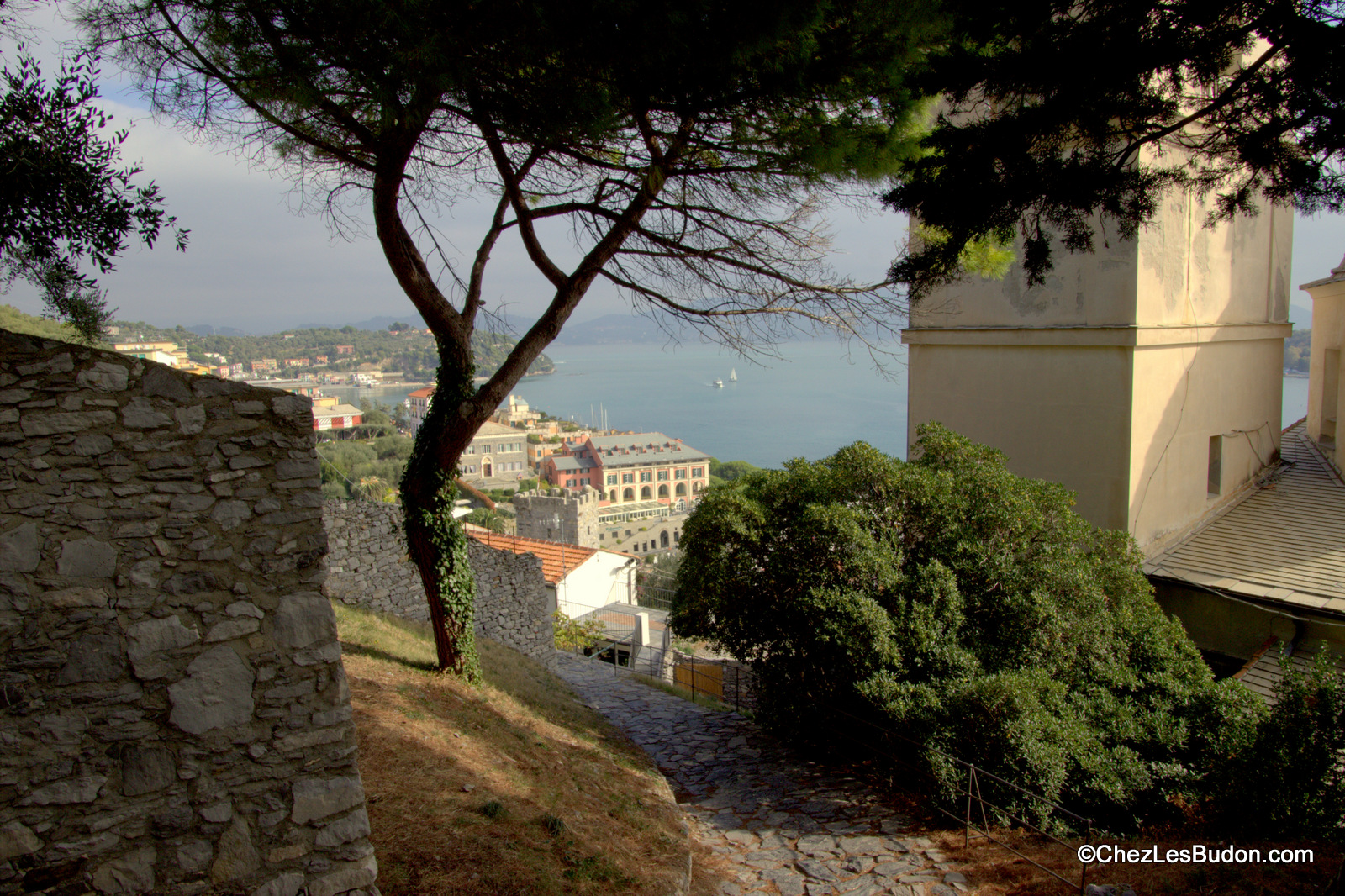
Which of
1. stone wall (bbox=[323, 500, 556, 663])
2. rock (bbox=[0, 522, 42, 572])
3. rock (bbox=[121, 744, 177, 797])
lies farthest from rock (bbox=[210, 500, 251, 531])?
stone wall (bbox=[323, 500, 556, 663])

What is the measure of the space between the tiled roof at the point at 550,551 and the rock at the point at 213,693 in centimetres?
1462

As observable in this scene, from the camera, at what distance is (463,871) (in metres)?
4.34

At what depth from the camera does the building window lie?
11797 millimetres

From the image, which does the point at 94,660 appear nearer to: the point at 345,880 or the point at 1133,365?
the point at 345,880

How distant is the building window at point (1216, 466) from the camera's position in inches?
464

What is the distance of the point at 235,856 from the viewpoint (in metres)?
3.34

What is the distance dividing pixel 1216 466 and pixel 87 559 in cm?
1400

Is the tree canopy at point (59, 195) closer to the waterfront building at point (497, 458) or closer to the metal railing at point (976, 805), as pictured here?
the metal railing at point (976, 805)

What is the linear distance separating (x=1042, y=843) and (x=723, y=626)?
11.5 ft

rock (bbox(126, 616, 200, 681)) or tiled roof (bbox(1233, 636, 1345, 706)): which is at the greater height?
rock (bbox(126, 616, 200, 681))

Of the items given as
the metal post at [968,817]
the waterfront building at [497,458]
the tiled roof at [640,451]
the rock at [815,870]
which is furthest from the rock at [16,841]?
the tiled roof at [640,451]

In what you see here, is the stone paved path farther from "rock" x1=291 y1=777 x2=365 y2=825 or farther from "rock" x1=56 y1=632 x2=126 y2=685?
"rock" x1=56 y1=632 x2=126 y2=685

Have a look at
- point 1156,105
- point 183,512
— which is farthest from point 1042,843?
point 183,512

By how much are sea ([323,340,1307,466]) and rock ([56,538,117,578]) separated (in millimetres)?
5061
